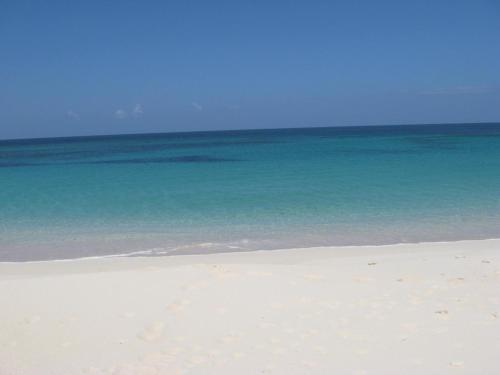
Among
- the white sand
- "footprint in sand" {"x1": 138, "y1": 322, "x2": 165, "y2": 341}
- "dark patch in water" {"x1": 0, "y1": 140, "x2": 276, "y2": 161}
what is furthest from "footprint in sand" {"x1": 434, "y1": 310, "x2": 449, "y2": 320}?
"dark patch in water" {"x1": 0, "y1": 140, "x2": 276, "y2": 161}

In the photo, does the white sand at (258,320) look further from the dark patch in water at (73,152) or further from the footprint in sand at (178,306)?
the dark patch in water at (73,152)

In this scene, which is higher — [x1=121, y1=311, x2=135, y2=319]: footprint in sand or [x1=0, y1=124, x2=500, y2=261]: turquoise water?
[x1=0, y1=124, x2=500, y2=261]: turquoise water

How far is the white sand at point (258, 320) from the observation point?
14.5 ft

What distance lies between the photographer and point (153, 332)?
5066 millimetres

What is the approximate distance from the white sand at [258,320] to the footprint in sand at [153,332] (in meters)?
0.02

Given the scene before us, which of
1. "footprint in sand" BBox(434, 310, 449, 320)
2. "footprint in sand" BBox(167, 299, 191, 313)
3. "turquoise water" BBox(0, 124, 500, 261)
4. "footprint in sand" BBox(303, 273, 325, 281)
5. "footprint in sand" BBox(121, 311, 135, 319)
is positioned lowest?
"footprint in sand" BBox(434, 310, 449, 320)

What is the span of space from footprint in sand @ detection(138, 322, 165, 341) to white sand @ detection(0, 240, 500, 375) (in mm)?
20

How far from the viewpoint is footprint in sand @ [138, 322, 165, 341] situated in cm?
495

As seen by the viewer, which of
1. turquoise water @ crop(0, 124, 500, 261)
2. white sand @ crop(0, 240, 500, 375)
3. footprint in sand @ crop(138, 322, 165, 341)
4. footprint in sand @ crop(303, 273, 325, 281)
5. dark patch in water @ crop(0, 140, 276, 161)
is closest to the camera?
white sand @ crop(0, 240, 500, 375)

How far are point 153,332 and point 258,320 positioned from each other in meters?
1.11

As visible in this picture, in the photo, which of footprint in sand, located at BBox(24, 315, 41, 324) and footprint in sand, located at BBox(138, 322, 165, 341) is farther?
footprint in sand, located at BBox(24, 315, 41, 324)

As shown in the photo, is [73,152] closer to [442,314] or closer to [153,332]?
[153,332]

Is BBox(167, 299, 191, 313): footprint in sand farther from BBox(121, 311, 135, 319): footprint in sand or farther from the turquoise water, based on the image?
the turquoise water

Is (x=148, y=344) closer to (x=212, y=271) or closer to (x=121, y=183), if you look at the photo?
(x=212, y=271)
